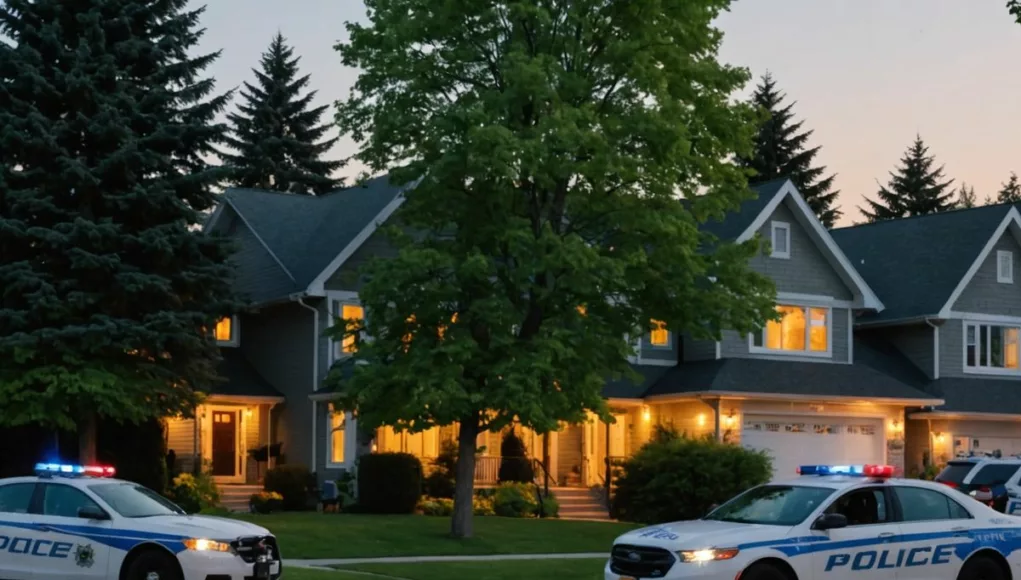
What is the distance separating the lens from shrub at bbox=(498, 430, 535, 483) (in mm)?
36594

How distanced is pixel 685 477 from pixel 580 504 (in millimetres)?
6564

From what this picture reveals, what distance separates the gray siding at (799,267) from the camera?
39156mm

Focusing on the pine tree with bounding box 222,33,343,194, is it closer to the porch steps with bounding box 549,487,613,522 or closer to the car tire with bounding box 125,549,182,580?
the porch steps with bounding box 549,487,613,522

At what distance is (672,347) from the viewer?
40000 millimetres

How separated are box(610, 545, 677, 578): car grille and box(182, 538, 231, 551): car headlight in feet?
13.6

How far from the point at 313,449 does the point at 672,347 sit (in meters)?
10.2

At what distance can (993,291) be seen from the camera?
42594 millimetres

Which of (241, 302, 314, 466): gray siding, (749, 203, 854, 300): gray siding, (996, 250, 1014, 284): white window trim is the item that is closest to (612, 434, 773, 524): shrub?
(749, 203, 854, 300): gray siding

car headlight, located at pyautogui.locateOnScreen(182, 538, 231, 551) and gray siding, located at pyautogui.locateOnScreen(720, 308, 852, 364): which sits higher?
gray siding, located at pyautogui.locateOnScreen(720, 308, 852, 364)

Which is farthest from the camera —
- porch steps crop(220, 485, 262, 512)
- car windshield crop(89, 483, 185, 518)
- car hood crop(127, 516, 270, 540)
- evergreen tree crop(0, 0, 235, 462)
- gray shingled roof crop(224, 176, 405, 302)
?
gray shingled roof crop(224, 176, 405, 302)

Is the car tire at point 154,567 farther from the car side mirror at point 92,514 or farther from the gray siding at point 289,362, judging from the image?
the gray siding at point 289,362

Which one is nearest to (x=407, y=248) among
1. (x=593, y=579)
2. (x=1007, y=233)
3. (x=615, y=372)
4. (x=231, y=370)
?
(x=615, y=372)

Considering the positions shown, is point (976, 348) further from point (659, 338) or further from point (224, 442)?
point (224, 442)

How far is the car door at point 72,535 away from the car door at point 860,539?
7.53 metres
